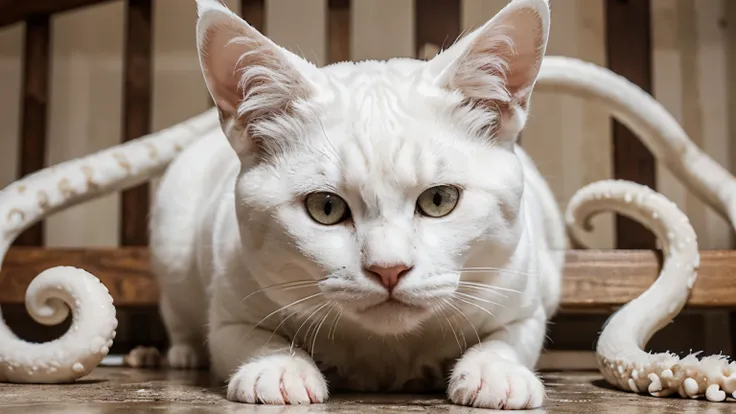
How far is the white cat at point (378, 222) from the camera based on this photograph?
105cm

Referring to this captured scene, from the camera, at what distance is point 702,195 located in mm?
1876

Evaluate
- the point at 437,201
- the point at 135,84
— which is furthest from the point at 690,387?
A: the point at 135,84

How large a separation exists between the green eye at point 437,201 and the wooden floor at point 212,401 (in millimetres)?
260

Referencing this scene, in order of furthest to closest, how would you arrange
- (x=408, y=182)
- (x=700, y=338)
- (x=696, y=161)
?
(x=700, y=338) < (x=696, y=161) < (x=408, y=182)

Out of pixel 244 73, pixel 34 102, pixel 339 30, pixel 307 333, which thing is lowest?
pixel 307 333

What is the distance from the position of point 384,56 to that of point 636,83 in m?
0.72

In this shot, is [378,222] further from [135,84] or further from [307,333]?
[135,84]

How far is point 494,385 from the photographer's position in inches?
42.6

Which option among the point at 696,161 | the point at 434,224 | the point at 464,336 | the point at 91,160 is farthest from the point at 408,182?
the point at 696,161

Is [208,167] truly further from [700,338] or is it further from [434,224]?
[700,338]

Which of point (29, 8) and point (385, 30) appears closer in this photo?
point (29, 8)

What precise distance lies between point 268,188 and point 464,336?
1.28ft

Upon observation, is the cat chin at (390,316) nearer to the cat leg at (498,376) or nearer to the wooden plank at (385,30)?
the cat leg at (498,376)

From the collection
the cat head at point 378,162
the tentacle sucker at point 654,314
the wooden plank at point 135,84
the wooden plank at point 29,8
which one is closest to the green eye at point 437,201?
the cat head at point 378,162
